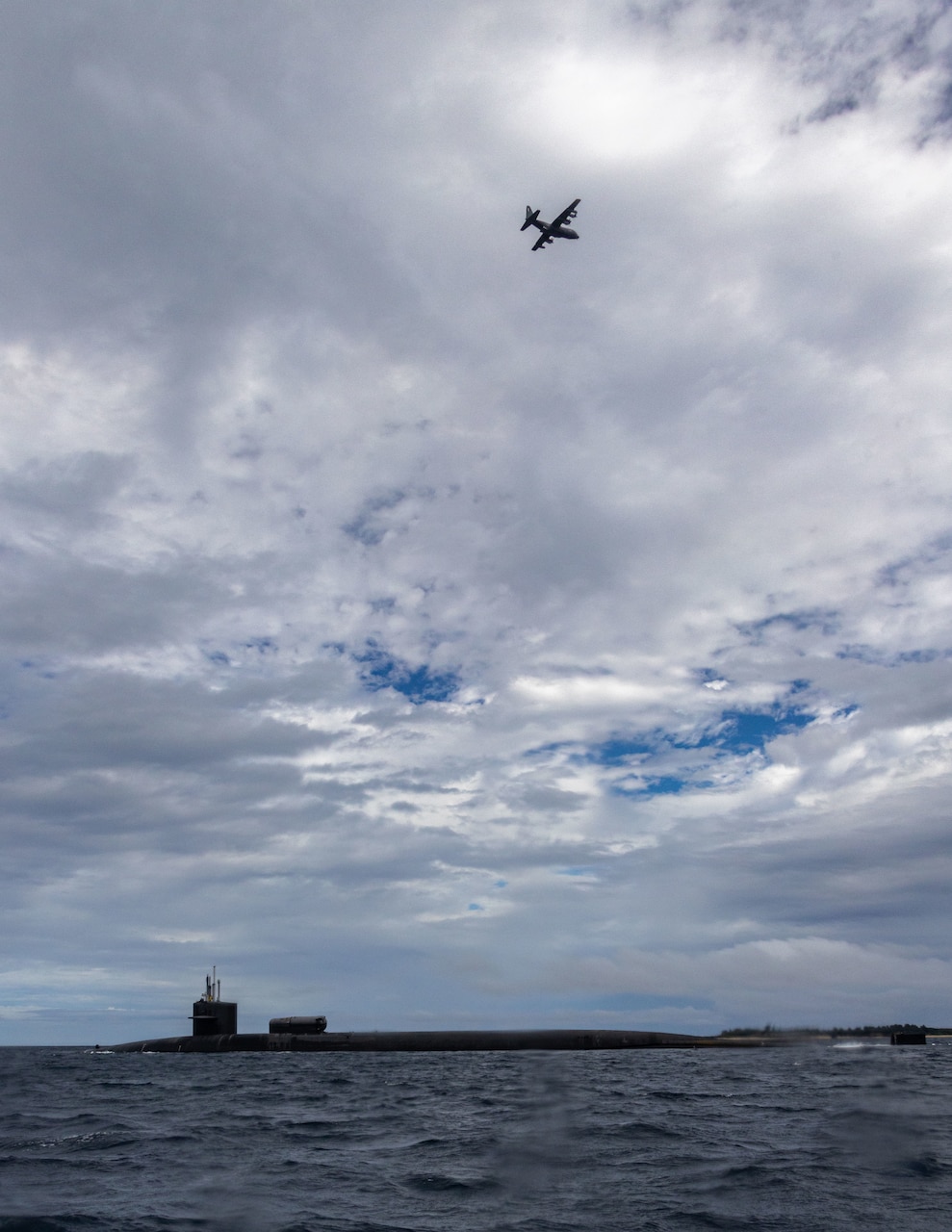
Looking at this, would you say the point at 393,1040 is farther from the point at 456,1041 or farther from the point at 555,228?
the point at 555,228

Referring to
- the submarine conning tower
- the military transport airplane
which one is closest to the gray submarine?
the submarine conning tower

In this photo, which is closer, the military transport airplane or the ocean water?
the ocean water

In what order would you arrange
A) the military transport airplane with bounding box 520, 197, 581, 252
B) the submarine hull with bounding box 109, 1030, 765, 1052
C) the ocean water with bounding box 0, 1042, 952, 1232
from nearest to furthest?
the ocean water with bounding box 0, 1042, 952, 1232, the military transport airplane with bounding box 520, 197, 581, 252, the submarine hull with bounding box 109, 1030, 765, 1052

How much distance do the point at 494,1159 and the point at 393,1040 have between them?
10080 cm

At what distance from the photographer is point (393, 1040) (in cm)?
11900

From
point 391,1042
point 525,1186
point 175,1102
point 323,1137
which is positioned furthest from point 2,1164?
point 391,1042

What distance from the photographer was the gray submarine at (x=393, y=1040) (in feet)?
367

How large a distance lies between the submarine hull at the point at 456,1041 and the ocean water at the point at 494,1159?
63.0 metres

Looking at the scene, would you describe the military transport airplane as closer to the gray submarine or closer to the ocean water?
the ocean water

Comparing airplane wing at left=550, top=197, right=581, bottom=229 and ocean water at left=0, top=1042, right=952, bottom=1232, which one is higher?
airplane wing at left=550, top=197, right=581, bottom=229

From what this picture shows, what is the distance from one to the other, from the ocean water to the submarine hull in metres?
63.0

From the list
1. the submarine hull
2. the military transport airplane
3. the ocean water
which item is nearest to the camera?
the ocean water

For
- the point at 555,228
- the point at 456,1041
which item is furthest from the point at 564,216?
the point at 456,1041

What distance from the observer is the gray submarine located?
11175 centimetres
